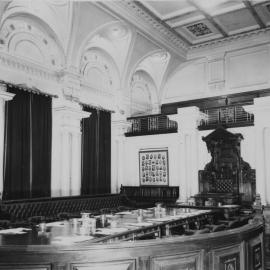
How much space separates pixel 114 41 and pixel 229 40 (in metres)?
4.06

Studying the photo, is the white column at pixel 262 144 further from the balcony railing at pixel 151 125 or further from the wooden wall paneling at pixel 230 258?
the wooden wall paneling at pixel 230 258

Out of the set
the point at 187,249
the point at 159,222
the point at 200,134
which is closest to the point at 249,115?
the point at 200,134

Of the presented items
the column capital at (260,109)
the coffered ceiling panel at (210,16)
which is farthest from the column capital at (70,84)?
the column capital at (260,109)

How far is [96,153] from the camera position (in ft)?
35.9

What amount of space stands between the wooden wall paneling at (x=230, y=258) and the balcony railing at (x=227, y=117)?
24.3 ft

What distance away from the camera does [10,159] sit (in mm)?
8148

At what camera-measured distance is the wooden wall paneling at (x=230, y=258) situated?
2742 millimetres

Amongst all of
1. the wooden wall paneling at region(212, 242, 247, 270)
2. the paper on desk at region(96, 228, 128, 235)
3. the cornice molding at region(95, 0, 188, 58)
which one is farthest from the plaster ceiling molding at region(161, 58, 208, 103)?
the wooden wall paneling at region(212, 242, 247, 270)

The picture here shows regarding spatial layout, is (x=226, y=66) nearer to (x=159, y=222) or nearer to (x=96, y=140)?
(x=96, y=140)

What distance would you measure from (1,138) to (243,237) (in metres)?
6.30

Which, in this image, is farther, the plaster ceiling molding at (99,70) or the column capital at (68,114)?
the plaster ceiling molding at (99,70)

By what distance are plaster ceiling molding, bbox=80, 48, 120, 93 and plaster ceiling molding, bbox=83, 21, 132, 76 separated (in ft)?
0.60

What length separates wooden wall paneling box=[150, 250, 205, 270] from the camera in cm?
255

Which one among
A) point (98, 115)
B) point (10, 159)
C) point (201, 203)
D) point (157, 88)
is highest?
point (157, 88)
